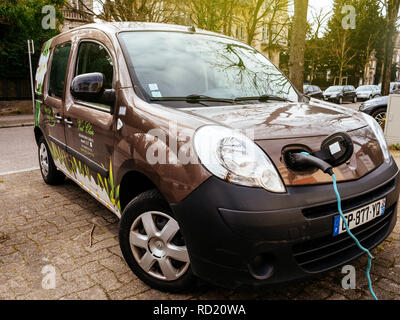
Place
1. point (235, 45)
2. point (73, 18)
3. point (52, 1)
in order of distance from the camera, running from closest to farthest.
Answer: point (235, 45), point (52, 1), point (73, 18)

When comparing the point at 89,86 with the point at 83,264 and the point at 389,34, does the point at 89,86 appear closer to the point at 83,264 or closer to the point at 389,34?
the point at 83,264

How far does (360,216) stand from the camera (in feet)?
6.81

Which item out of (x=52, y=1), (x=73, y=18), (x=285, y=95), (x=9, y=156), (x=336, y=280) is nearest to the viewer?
(x=336, y=280)

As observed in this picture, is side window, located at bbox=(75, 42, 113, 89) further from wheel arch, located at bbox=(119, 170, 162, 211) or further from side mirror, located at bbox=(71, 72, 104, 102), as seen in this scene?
wheel arch, located at bbox=(119, 170, 162, 211)

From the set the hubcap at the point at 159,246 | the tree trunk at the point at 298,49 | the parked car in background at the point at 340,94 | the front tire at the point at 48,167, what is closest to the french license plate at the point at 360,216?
the hubcap at the point at 159,246

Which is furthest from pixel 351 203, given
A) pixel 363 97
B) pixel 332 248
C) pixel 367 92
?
pixel 367 92

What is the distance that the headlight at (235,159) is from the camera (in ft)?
6.05

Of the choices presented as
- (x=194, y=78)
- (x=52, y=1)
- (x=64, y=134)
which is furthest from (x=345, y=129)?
(x=52, y=1)

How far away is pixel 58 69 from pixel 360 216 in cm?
344

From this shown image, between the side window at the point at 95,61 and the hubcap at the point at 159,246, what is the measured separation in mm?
1175

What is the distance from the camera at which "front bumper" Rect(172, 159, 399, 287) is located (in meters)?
1.79

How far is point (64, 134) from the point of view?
3.62 m
